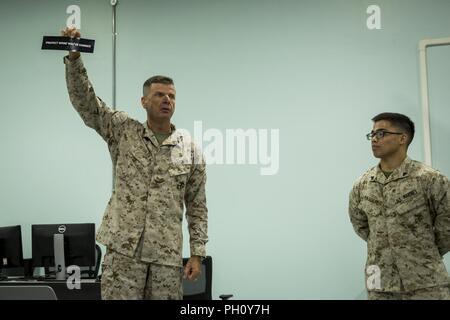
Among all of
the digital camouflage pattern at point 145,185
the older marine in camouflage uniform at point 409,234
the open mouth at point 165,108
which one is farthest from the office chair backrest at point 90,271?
the older marine in camouflage uniform at point 409,234

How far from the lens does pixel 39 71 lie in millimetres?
4641

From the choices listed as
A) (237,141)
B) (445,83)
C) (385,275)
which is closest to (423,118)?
(445,83)

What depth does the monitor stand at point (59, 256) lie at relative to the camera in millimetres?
3542

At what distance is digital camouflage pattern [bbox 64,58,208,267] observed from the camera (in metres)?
2.22

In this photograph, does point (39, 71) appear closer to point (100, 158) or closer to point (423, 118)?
point (100, 158)

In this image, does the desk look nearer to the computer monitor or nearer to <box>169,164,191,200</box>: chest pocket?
the computer monitor

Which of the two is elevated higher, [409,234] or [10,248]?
[409,234]

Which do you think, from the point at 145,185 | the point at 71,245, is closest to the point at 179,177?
the point at 145,185

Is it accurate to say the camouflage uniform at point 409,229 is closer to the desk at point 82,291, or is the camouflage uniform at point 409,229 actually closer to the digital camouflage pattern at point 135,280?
the digital camouflage pattern at point 135,280

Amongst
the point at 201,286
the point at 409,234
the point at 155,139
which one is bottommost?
the point at 201,286

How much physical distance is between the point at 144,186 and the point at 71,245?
1.57 m

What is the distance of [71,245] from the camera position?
11.9 ft

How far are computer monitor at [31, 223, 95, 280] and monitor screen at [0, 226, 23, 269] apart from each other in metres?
0.16

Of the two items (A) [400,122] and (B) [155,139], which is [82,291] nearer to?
(B) [155,139]
